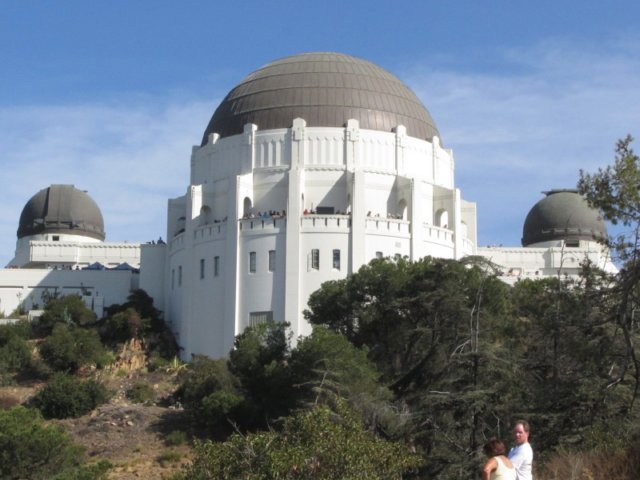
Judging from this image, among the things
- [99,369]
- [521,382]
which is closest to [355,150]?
[99,369]

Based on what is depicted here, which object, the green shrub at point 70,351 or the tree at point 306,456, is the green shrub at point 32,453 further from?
the green shrub at point 70,351

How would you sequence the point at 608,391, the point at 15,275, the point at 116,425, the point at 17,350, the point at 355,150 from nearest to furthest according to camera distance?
the point at 608,391 < the point at 116,425 < the point at 17,350 < the point at 355,150 < the point at 15,275

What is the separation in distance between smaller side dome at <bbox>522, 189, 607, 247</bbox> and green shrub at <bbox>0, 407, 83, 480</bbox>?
142 ft

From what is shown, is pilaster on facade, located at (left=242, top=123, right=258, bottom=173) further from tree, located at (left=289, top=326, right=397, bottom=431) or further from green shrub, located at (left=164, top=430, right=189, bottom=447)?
green shrub, located at (left=164, top=430, right=189, bottom=447)

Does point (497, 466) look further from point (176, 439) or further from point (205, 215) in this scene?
point (205, 215)

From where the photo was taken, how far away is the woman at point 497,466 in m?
18.3

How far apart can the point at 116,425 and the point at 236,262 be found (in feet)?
41.3

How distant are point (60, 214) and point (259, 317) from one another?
82.9ft

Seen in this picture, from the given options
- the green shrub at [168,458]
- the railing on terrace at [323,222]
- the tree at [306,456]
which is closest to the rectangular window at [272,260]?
the railing on terrace at [323,222]

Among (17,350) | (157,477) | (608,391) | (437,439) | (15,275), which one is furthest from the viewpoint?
(15,275)

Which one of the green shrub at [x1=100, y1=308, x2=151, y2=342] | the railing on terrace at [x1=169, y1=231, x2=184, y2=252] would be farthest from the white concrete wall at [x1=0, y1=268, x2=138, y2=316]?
the green shrub at [x1=100, y1=308, x2=151, y2=342]

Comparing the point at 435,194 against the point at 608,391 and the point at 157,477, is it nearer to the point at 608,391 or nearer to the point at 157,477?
the point at 157,477

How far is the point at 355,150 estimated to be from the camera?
64.3 meters

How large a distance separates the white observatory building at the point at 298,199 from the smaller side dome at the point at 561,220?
33.7ft
